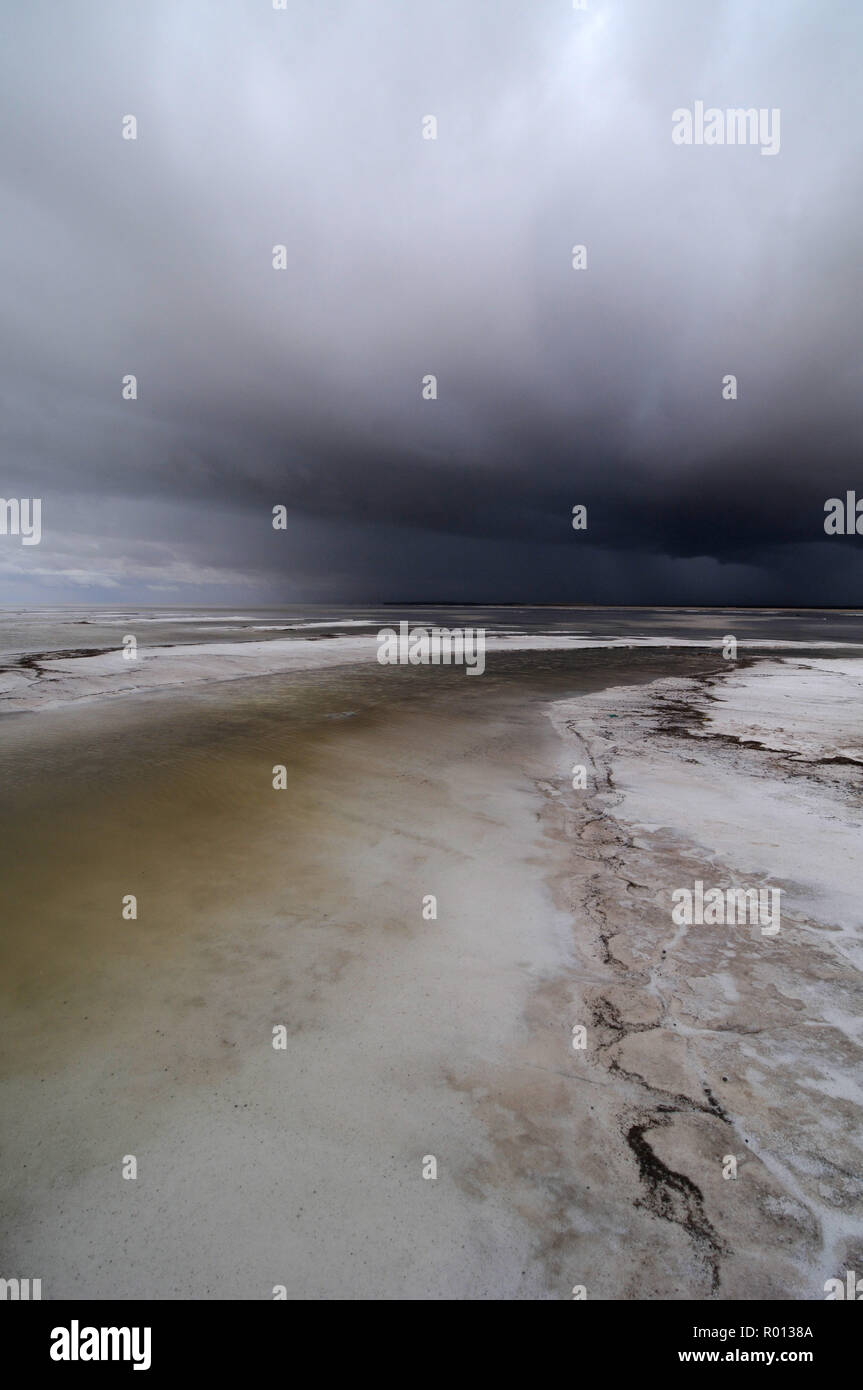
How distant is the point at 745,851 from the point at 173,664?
58.7 feet

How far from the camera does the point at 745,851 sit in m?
5.17

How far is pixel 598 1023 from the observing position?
10.4 ft

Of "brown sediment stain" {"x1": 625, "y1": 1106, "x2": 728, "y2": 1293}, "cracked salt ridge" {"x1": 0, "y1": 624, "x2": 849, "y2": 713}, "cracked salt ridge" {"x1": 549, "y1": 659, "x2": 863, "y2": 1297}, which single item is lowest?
"brown sediment stain" {"x1": 625, "y1": 1106, "x2": 728, "y2": 1293}

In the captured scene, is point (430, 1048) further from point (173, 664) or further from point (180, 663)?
point (180, 663)

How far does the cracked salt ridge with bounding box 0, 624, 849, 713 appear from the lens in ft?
45.2

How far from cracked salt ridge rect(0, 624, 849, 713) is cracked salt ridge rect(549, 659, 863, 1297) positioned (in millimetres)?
10470

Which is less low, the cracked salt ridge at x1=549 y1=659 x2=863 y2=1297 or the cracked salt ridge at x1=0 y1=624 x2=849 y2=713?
the cracked salt ridge at x1=0 y1=624 x2=849 y2=713

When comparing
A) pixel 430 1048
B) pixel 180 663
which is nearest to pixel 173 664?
pixel 180 663

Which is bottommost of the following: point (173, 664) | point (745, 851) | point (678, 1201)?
point (678, 1201)

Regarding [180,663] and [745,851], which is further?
[180,663]

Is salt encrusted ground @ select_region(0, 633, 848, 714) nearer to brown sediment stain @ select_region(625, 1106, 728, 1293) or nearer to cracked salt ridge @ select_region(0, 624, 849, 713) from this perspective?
cracked salt ridge @ select_region(0, 624, 849, 713)

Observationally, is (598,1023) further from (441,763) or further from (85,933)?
(441,763)

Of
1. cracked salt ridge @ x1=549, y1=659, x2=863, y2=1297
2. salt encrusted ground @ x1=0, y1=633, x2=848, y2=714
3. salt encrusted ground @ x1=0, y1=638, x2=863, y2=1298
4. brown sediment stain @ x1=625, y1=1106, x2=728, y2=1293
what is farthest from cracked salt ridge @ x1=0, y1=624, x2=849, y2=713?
Result: brown sediment stain @ x1=625, y1=1106, x2=728, y2=1293
